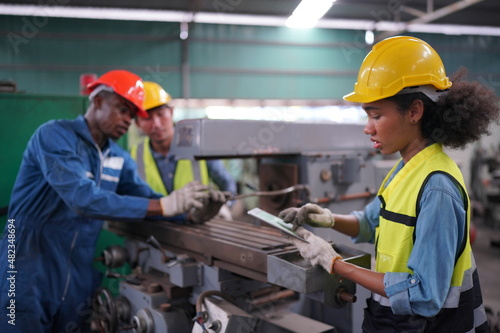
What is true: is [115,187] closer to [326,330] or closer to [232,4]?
[326,330]

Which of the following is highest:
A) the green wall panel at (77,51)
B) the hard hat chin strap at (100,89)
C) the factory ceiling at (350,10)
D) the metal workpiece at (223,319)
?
the factory ceiling at (350,10)

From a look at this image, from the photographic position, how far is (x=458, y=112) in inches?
38.1

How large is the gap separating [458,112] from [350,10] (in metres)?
5.41

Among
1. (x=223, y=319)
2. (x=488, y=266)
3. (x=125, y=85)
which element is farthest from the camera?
(x=488, y=266)

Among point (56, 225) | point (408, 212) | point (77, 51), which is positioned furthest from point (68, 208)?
point (77, 51)

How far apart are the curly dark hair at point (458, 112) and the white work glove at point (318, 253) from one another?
14.5 inches

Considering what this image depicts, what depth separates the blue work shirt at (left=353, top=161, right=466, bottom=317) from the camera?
84 centimetres

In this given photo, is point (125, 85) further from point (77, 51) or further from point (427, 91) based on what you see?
point (77, 51)

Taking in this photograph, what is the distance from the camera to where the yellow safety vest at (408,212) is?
92 centimetres

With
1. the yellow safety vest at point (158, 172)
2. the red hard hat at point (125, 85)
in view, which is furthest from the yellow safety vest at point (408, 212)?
the yellow safety vest at point (158, 172)

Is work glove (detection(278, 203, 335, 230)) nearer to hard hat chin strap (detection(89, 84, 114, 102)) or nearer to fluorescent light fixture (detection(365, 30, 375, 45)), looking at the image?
hard hat chin strap (detection(89, 84, 114, 102))

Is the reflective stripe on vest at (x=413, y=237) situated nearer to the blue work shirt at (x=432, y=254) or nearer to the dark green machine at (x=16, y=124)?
the blue work shirt at (x=432, y=254)

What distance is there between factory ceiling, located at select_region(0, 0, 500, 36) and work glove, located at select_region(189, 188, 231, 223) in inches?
158

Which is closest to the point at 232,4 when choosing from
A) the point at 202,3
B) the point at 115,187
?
the point at 202,3
